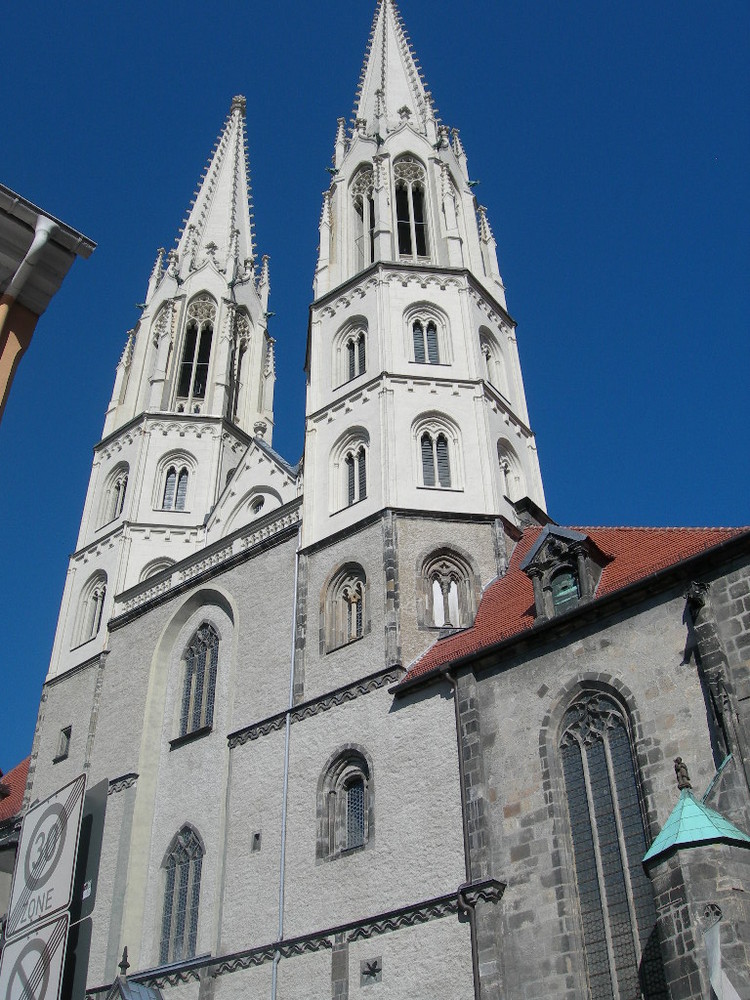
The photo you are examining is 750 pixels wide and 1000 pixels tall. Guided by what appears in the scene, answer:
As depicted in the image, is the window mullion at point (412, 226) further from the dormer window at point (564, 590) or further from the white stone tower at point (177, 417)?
the dormer window at point (564, 590)

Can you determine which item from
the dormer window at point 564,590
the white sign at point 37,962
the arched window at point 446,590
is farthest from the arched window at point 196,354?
the white sign at point 37,962

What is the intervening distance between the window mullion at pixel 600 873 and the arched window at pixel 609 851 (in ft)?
0.04

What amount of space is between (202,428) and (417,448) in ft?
31.5

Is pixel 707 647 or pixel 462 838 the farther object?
pixel 462 838

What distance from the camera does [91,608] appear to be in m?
27.1

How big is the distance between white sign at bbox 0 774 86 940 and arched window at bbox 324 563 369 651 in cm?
794

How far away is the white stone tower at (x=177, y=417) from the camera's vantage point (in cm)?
2736

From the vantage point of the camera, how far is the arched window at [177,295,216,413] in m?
31.7

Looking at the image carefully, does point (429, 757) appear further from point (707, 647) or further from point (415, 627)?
point (707, 647)

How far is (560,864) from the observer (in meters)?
14.6

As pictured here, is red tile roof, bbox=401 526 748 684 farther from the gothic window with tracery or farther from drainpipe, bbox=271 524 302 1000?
drainpipe, bbox=271 524 302 1000

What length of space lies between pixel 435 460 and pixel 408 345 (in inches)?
135

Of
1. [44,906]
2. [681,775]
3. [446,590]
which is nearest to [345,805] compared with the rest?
[446,590]

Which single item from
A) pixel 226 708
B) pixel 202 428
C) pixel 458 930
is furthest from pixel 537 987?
pixel 202 428
